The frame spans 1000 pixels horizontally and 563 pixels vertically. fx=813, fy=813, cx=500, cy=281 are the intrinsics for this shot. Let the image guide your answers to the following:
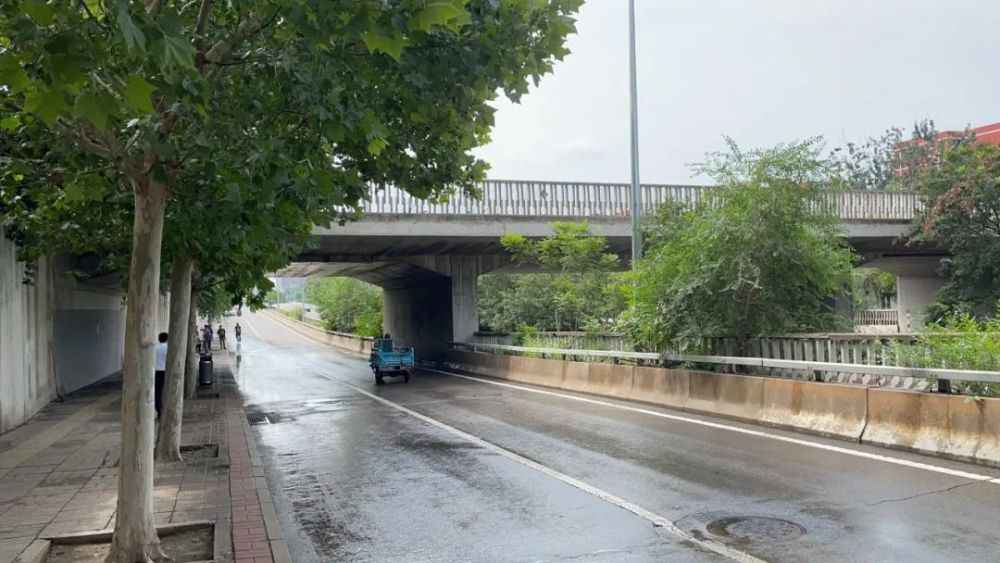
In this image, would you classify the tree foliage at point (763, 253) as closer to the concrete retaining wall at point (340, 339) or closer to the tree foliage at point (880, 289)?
the concrete retaining wall at point (340, 339)

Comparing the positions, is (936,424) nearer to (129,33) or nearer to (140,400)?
(140,400)

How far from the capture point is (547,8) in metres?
6.68

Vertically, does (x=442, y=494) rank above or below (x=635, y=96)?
below

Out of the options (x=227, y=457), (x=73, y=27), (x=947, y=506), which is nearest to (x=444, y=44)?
(x=73, y=27)

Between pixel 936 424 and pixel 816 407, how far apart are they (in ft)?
6.91

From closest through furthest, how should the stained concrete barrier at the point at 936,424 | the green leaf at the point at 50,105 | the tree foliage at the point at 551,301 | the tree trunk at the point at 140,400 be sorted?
the green leaf at the point at 50,105
the tree trunk at the point at 140,400
the stained concrete barrier at the point at 936,424
the tree foliage at the point at 551,301

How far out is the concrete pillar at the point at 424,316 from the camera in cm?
3328

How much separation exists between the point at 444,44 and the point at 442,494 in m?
4.80

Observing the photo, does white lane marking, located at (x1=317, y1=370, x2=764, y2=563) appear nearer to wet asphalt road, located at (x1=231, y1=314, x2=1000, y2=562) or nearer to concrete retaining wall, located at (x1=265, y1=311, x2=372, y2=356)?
wet asphalt road, located at (x1=231, y1=314, x2=1000, y2=562)

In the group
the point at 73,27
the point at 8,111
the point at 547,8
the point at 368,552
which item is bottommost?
the point at 368,552

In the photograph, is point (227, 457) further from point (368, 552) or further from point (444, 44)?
point (444, 44)

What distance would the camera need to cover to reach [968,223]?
89.8 feet

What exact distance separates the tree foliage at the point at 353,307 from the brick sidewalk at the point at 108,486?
115 feet

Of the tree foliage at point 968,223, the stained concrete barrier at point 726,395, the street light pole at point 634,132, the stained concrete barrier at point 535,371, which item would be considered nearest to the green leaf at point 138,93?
the stained concrete barrier at point 726,395
